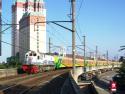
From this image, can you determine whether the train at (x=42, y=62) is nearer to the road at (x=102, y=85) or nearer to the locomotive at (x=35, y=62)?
the locomotive at (x=35, y=62)

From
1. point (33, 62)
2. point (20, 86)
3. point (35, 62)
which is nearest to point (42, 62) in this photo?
point (35, 62)

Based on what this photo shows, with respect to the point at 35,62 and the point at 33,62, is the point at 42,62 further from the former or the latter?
the point at 33,62

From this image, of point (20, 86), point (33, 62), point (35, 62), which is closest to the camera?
point (20, 86)

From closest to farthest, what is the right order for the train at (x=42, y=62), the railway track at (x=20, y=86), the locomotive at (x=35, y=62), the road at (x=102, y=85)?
1. the railway track at (x=20, y=86)
2. the locomotive at (x=35, y=62)
3. the train at (x=42, y=62)
4. the road at (x=102, y=85)

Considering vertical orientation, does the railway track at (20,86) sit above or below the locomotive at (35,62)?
below

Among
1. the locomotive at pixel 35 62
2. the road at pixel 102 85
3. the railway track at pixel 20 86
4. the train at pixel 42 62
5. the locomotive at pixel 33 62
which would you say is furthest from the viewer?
the road at pixel 102 85

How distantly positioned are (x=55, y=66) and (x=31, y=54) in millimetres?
19636

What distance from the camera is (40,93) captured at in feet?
82.1

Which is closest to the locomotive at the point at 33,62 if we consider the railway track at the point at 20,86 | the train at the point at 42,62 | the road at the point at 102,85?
the train at the point at 42,62

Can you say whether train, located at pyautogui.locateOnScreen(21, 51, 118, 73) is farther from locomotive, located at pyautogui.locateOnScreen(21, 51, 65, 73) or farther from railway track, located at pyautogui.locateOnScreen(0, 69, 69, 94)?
railway track, located at pyautogui.locateOnScreen(0, 69, 69, 94)

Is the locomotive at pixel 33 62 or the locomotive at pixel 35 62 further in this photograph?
the locomotive at pixel 35 62

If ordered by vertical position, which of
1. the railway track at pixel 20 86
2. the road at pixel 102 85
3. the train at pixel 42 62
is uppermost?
the train at pixel 42 62

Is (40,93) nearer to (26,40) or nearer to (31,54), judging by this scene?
(31,54)

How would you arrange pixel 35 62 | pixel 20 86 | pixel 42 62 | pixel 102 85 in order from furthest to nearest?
pixel 102 85
pixel 42 62
pixel 35 62
pixel 20 86
